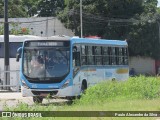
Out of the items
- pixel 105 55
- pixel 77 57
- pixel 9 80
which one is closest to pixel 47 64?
pixel 77 57

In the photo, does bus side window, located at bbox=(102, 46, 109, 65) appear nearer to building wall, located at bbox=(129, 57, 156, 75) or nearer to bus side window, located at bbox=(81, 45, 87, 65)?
bus side window, located at bbox=(81, 45, 87, 65)

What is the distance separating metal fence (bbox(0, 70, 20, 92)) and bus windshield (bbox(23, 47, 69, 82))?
888 centimetres

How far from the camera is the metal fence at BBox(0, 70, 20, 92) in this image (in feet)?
93.9

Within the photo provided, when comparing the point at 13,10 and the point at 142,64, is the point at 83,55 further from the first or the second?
the point at 13,10

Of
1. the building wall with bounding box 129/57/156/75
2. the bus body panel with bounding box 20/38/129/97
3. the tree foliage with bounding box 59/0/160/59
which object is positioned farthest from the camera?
the building wall with bounding box 129/57/156/75

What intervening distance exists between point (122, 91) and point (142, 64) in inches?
1781

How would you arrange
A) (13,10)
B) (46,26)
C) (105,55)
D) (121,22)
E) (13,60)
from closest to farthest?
(105,55), (13,60), (121,22), (46,26), (13,10)

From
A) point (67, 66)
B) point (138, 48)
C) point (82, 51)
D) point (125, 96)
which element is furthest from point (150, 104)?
point (138, 48)

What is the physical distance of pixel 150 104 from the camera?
1409 centimetres

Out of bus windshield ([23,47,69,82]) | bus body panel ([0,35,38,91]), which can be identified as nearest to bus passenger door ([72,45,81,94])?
bus windshield ([23,47,69,82])

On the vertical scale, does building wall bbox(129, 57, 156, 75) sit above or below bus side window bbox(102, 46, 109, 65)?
below

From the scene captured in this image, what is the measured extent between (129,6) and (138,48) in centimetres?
599

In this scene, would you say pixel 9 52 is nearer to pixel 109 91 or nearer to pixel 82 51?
pixel 82 51

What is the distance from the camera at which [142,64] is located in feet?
205
